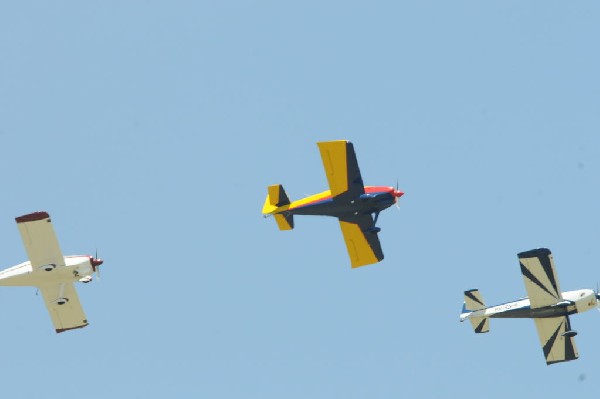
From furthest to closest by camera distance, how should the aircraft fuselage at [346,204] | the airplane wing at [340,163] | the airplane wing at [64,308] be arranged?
the aircraft fuselage at [346,204], the airplane wing at [340,163], the airplane wing at [64,308]

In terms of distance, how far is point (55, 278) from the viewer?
218 ft

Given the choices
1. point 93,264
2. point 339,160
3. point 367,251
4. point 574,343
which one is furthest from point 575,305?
point 93,264

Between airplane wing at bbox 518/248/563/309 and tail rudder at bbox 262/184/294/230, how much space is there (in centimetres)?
1755

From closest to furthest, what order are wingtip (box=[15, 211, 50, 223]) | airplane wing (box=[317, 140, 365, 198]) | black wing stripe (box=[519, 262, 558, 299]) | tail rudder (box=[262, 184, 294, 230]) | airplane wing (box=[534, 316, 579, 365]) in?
wingtip (box=[15, 211, 50, 223]), airplane wing (box=[317, 140, 365, 198]), tail rudder (box=[262, 184, 294, 230]), black wing stripe (box=[519, 262, 558, 299]), airplane wing (box=[534, 316, 579, 365])

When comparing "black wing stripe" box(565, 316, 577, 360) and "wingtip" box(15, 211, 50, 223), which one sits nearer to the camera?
"wingtip" box(15, 211, 50, 223)

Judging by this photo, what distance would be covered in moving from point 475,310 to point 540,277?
352 inches

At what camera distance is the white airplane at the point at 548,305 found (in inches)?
3073

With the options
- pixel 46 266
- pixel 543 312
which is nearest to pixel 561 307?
pixel 543 312

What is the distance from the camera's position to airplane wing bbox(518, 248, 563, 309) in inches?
3068

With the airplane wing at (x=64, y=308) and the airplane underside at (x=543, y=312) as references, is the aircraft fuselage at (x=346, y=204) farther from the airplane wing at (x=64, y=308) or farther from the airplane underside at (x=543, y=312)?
the airplane underside at (x=543, y=312)

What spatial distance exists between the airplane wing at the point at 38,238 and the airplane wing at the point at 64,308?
129 inches

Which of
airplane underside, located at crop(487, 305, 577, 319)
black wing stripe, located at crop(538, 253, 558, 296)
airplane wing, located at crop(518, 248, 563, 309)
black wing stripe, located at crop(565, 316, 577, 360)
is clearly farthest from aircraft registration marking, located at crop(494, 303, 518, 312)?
black wing stripe, located at crop(565, 316, 577, 360)

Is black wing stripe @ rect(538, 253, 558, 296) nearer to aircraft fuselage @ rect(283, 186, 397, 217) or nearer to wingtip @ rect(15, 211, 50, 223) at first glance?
aircraft fuselage @ rect(283, 186, 397, 217)

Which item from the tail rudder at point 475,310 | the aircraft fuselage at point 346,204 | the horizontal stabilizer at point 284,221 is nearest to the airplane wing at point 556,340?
the tail rudder at point 475,310
